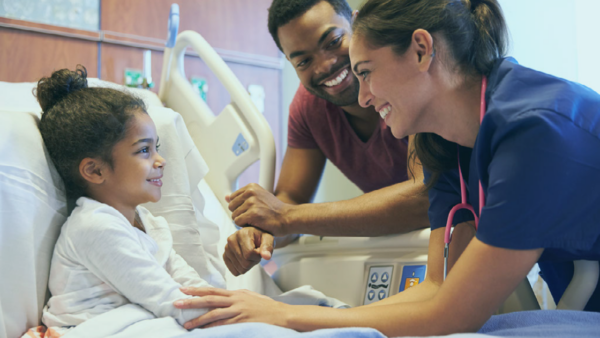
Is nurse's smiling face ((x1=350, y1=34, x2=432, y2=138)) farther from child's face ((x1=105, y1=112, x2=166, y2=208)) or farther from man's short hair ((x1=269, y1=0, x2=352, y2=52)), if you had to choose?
man's short hair ((x1=269, y1=0, x2=352, y2=52))

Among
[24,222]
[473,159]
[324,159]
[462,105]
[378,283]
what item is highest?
[462,105]

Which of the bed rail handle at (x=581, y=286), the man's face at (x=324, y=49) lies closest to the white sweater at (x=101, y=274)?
the bed rail handle at (x=581, y=286)

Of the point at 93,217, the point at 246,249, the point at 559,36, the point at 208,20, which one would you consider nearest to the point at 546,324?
the point at 246,249

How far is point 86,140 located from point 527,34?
2.15 m

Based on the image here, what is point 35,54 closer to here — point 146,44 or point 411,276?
point 146,44

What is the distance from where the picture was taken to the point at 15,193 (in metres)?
1.27

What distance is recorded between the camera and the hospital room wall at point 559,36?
2.36 m

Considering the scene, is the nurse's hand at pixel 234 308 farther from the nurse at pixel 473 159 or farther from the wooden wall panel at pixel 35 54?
the wooden wall panel at pixel 35 54

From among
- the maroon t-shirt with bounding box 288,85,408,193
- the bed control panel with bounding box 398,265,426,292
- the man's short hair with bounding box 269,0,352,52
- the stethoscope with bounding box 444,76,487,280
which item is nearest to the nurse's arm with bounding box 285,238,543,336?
the stethoscope with bounding box 444,76,487,280

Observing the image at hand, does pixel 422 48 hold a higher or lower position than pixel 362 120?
higher

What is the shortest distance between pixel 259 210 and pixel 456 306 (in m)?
0.91

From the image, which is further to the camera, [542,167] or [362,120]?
[362,120]

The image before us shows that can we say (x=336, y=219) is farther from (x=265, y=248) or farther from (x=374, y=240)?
(x=265, y=248)

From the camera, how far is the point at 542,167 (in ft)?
2.85
